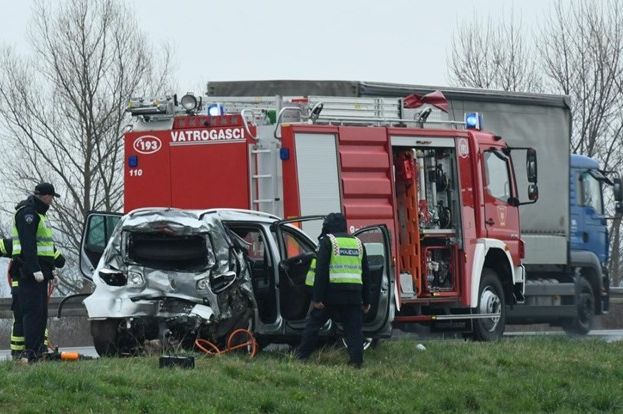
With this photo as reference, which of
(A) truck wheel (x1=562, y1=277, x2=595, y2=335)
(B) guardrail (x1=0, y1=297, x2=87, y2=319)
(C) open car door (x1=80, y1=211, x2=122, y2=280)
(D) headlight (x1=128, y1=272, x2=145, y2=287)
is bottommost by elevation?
(A) truck wheel (x1=562, y1=277, x2=595, y2=335)

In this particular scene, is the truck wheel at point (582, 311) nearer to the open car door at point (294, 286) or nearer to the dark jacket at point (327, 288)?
the open car door at point (294, 286)

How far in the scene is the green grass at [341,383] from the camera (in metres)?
11.1

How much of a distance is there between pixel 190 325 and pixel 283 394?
210 cm

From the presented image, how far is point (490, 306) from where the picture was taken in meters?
18.9

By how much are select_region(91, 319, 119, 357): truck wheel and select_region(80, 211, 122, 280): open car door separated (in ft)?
5.63

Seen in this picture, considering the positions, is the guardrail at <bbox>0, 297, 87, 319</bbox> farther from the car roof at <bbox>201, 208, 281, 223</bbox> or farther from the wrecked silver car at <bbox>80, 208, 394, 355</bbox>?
the wrecked silver car at <bbox>80, 208, 394, 355</bbox>

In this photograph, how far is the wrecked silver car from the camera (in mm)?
13844

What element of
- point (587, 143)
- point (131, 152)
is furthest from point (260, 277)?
point (587, 143)

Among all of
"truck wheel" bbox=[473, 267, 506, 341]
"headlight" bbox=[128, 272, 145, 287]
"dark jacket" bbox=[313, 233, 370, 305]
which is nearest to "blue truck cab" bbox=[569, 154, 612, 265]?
"truck wheel" bbox=[473, 267, 506, 341]

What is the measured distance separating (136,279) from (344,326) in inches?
80.6

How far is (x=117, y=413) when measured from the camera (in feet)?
35.0

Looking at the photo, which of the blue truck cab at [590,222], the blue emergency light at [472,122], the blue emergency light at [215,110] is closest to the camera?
the blue emergency light at [215,110]

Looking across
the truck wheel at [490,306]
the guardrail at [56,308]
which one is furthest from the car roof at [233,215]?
the guardrail at [56,308]

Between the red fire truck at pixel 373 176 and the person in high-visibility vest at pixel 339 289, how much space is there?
262cm
